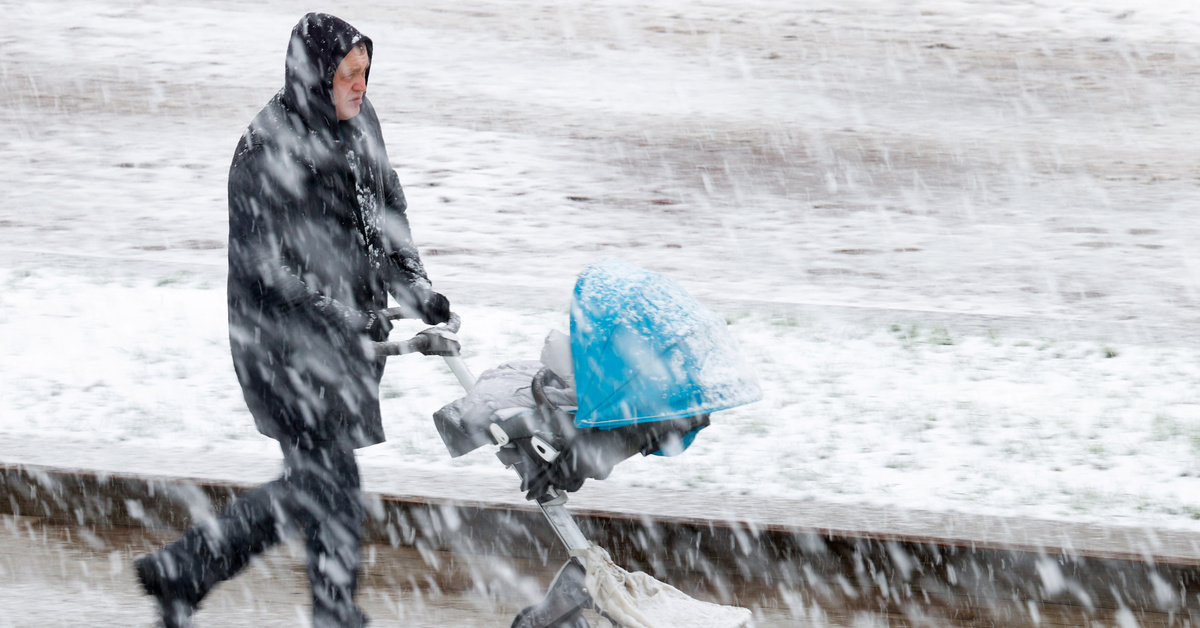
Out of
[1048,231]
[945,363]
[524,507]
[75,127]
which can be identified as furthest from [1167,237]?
[75,127]

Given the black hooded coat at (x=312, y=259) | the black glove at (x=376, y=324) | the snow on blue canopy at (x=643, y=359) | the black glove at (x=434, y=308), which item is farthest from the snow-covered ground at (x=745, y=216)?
the snow on blue canopy at (x=643, y=359)

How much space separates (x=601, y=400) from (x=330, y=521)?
3.21 feet

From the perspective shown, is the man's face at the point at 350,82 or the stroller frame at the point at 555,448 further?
the man's face at the point at 350,82

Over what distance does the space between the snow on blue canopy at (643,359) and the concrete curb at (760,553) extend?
127 cm

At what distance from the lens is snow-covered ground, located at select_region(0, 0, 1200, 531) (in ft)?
15.5

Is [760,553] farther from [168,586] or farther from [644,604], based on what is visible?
[168,586]

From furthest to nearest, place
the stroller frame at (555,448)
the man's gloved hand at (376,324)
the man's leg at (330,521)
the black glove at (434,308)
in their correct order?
the man's leg at (330,521) < the black glove at (434,308) < the man's gloved hand at (376,324) < the stroller frame at (555,448)

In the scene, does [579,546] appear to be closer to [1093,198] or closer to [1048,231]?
[1048,231]

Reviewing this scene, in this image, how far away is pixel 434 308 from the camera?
3244 mm

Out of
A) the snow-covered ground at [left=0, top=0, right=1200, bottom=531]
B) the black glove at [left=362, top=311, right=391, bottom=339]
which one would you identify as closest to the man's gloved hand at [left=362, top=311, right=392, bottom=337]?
the black glove at [left=362, top=311, right=391, bottom=339]

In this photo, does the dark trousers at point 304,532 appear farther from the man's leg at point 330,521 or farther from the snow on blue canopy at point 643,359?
the snow on blue canopy at point 643,359

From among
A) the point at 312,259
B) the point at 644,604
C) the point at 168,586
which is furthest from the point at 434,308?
the point at 168,586

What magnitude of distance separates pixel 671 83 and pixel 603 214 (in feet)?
10.6

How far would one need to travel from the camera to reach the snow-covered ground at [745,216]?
4.73 meters
